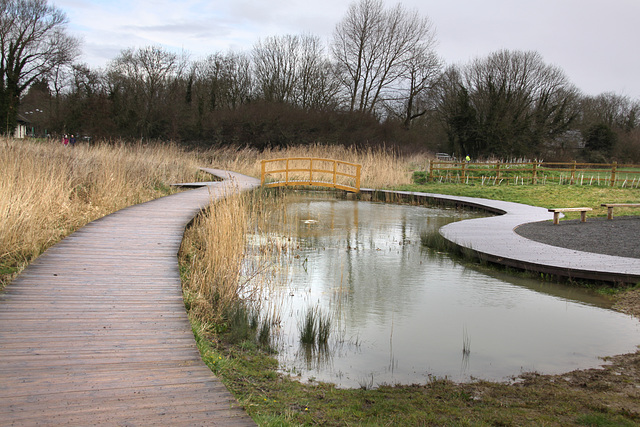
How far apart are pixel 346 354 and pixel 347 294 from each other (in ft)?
4.96

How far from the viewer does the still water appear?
3686 mm

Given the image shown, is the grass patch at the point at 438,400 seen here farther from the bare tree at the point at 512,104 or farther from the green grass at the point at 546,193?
the bare tree at the point at 512,104

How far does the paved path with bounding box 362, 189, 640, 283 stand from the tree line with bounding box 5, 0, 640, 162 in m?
18.0

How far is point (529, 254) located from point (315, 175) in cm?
1089

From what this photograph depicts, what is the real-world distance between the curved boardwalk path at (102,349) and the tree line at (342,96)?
22.8 metres

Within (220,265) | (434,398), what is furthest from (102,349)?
(220,265)

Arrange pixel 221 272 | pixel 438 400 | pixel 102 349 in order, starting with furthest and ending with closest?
pixel 221 272, pixel 438 400, pixel 102 349

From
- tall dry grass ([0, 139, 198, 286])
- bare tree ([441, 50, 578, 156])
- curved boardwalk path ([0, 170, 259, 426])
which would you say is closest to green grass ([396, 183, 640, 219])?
tall dry grass ([0, 139, 198, 286])

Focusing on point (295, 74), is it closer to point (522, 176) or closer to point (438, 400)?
point (522, 176)

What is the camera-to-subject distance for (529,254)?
6.49 meters

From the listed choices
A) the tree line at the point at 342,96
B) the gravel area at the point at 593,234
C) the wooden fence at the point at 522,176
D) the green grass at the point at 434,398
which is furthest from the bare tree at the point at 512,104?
the green grass at the point at 434,398

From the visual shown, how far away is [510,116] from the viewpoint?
100ft

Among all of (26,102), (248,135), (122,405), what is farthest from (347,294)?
(26,102)

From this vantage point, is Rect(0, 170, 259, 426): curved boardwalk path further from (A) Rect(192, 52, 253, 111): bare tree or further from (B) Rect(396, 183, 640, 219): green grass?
(A) Rect(192, 52, 253, 111): bare tree
